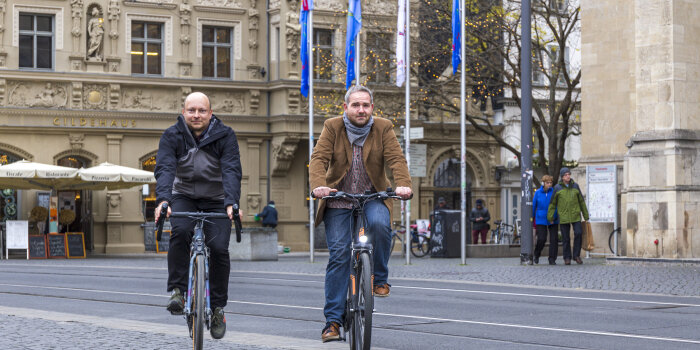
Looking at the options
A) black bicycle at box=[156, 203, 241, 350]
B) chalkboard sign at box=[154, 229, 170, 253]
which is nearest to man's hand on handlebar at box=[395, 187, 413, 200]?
black bicycle at box=[156, 203, 241, 350]

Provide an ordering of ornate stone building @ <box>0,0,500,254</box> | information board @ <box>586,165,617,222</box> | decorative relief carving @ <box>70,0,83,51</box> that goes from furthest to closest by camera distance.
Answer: decorative relief carving @ <box>70,0,83,51</box>, ornate stone building @ <box>0,0,500,254</box>, information board @ <box>586,165,617,222</box>

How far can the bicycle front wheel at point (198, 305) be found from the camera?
24.9ft

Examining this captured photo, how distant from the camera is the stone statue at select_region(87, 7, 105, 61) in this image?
1517 inches

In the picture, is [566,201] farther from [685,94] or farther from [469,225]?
[469,225]

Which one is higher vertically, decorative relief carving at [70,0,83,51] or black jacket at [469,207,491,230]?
decorative relief carving at [70,0,83,51]

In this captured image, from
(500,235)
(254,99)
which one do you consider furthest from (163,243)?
(500,235)

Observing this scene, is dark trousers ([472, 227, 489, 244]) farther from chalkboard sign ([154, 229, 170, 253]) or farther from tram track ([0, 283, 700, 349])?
tram track ([0, 283, 700, 349])

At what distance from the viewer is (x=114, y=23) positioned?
3888 cm

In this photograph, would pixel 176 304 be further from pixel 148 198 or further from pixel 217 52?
pixel 217 52

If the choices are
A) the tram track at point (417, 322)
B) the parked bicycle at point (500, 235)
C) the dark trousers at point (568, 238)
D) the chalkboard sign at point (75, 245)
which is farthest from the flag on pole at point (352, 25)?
the parked bicycle at point (500, 235)

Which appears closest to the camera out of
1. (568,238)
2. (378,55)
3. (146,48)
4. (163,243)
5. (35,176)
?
(568,238)

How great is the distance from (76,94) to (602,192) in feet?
58.7

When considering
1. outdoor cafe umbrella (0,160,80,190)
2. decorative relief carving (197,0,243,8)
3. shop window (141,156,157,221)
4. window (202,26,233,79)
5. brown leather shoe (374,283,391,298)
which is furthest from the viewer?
window (202,26,233,79)

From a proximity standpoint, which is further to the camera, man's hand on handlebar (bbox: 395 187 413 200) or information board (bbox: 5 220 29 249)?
information board (bbox: 5 220 29 249)
